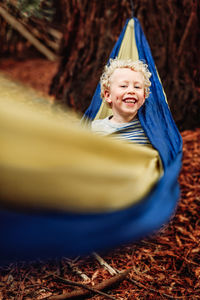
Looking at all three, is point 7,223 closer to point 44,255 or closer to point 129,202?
point 44,255

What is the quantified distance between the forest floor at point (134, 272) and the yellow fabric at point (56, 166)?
0.38 m

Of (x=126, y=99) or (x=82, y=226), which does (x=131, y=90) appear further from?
(x=82, y=226)

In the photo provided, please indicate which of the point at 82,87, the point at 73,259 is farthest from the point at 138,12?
the point at 73,259

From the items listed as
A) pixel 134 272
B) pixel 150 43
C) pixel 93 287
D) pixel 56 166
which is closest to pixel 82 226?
pixel 56 166

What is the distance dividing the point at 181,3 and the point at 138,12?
0.89 feet

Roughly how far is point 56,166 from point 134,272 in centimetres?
78

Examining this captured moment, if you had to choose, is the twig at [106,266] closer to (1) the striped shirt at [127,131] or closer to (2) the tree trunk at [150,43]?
(1) the striped shirt at [127,131]

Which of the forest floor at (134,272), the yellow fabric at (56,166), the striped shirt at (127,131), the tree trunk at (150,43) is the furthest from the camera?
the tree trunk at (150,43)

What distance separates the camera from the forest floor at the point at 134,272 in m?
0.99

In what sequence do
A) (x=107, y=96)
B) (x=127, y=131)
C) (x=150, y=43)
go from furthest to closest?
(x=150, y=43)
(x=107, y=96)
(x=127, y=131)

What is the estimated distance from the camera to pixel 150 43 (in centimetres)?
189

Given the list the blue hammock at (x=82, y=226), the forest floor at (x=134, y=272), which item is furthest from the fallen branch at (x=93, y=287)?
the blue hammock at (x=82, y=226)

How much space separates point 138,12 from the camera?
1.84 m

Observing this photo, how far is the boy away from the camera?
0.92 metres
